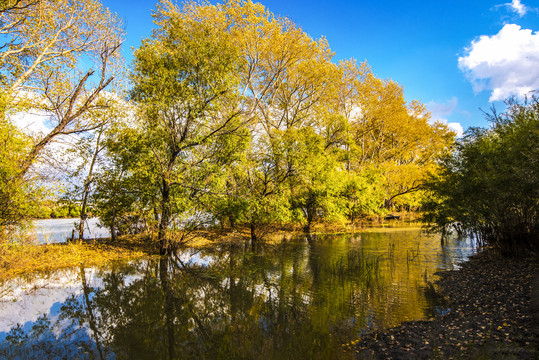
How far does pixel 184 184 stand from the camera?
18500 mm

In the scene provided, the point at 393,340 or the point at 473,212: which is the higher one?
the point at 473,212

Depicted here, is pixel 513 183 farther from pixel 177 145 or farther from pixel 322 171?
pixel 177 145

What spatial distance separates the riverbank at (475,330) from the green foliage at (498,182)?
368cm

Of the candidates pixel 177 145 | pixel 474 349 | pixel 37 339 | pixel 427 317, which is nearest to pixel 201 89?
pixel 177 145

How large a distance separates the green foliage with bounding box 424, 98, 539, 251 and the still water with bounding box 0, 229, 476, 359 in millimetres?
2919

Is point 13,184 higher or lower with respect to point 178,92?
lower

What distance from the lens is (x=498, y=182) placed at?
13.5 meters

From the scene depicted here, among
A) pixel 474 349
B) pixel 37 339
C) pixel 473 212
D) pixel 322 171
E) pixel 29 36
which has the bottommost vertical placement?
pixel 37 339

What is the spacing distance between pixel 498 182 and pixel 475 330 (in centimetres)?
903

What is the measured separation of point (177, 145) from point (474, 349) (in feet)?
55.6

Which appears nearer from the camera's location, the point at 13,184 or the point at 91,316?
the point at 91,316

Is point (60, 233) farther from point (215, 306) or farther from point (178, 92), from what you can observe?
point (215, 306)

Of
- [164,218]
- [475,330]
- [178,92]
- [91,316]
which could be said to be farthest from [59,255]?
[475,330]

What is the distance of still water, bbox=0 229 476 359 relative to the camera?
755 centimetres
